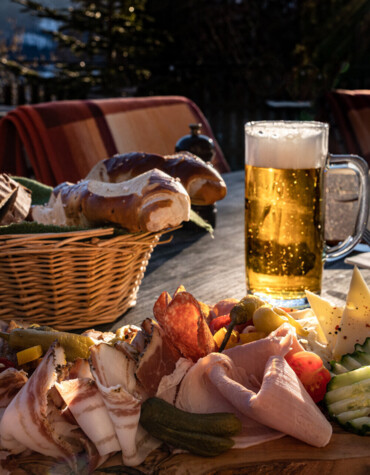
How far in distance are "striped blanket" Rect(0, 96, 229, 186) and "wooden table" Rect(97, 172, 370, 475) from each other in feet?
1.73

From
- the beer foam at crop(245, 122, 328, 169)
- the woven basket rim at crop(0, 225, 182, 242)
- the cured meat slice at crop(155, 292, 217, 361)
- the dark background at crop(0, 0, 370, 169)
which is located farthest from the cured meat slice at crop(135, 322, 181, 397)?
the dark background at crop(0, 0, 370, 169)

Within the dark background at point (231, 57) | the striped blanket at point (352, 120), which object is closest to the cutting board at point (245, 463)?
the striped blanket at point (352, 120)

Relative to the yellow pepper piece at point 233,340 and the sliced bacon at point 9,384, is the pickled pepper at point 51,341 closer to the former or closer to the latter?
the sliced bacon at point 9,384

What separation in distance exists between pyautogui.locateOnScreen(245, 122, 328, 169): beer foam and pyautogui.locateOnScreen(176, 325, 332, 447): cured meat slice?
37 cm

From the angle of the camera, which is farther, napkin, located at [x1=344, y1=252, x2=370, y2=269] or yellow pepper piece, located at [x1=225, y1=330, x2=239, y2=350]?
napkin, located at [x1=344, y1=252, x2=370, y2=269]

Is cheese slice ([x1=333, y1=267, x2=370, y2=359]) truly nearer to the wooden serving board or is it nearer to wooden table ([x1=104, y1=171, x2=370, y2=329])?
→ the wooden serving board

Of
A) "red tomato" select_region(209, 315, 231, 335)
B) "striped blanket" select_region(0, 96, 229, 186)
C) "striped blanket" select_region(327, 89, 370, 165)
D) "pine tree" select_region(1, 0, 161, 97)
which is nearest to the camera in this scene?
"red tomato" select_region(209, 315, 231, 335)

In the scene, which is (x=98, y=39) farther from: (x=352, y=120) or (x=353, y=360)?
(x=353, y=360)

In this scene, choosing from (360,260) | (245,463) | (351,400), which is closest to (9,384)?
(245,463)

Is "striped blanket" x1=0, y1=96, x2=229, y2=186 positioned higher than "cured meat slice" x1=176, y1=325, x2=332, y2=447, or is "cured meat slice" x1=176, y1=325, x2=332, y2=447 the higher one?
"cured meat slice" x1=176, y1=325, x2=332, y2=447

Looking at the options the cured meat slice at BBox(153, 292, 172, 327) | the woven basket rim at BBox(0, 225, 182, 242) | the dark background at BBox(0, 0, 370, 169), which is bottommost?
the dark background at BBox(0, 0, 370, 169)

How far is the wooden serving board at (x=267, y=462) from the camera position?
1.84 ft

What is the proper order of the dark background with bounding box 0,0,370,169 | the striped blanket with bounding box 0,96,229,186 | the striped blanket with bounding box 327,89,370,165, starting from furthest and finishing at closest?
the dark background with bounding box 0,0,370,169 → the striped blanket with bounding box 327,89,370,165 → the striped blanket with bounding box 0,96,229,186

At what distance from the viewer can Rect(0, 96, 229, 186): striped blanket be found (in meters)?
2.34
